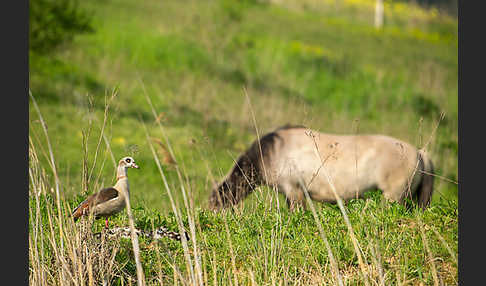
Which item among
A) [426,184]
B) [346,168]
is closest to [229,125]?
[346,168]

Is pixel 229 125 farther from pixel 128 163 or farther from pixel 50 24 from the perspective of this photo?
pixel 128 163

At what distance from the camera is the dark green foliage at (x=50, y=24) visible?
1414cm

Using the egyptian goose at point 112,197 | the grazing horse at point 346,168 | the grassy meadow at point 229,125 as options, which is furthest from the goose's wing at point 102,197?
the grazing horse at point 346,168

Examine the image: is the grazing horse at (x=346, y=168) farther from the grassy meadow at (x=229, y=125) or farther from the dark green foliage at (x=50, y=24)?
the dark green foliage at (x=50, y=24)

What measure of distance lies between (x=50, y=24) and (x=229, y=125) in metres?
4.96

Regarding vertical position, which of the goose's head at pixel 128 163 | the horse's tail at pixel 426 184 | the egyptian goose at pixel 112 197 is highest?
the goose's head at pixel 128 163

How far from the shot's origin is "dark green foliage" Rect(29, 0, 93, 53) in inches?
557

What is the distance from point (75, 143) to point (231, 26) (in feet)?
38.0

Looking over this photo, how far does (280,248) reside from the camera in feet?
13.7

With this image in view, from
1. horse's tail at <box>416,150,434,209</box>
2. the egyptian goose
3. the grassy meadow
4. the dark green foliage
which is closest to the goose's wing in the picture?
the egyptian goose

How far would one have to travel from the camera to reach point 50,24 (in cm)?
1421

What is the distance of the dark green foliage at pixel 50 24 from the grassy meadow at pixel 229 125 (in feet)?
1.82

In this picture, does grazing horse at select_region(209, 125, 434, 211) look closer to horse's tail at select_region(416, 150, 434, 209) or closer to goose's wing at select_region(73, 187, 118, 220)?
horse's tail at select_region(416, 150, 434, 209)

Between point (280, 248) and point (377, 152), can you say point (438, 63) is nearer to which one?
point (377, 152)
